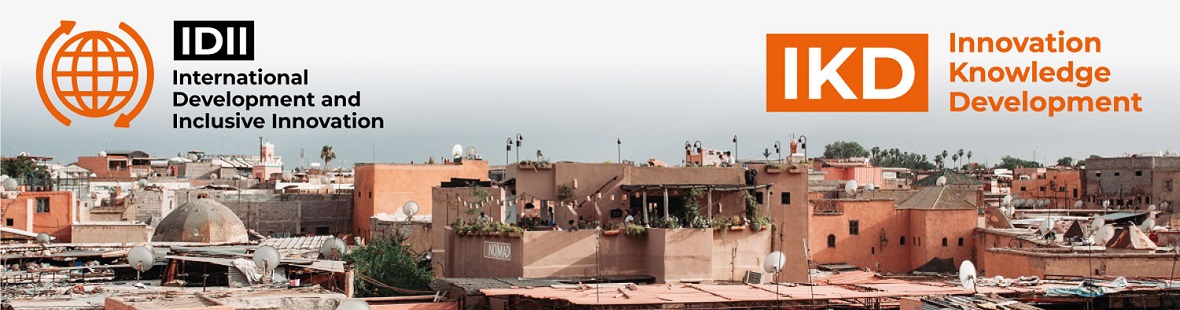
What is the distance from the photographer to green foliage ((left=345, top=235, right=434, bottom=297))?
2781cm

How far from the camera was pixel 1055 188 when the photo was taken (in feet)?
197

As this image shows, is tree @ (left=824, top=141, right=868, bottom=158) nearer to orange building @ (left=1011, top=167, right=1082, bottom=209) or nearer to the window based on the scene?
orange building @ (left=1011, top=167, right=1082, bottom=209)

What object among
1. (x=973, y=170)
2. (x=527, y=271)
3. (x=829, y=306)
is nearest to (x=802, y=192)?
(x=527, y=271)

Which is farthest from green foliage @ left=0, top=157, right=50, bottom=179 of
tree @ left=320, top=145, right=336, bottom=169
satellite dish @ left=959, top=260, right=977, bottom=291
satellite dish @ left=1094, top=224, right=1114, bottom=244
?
satellite dish @ left=959, top=260, right=977, bottom=291

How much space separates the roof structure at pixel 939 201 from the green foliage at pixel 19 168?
34171mm

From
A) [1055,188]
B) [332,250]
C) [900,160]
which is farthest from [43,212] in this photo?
[900,160]

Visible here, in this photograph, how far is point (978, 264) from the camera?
124 feet

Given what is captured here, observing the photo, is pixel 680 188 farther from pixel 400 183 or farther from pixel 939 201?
pixel 400 183

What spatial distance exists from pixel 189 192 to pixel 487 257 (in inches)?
897

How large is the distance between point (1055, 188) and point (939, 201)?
2299 cm

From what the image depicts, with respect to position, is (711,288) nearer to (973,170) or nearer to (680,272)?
(680,272)

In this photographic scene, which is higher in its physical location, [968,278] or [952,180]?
[952,180]

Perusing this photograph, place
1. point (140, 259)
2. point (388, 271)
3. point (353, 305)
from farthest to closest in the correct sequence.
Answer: point (388, 271) → point (140, 259) → point (353, 305)

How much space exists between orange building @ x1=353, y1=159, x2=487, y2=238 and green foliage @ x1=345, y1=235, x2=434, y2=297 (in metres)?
13.5
